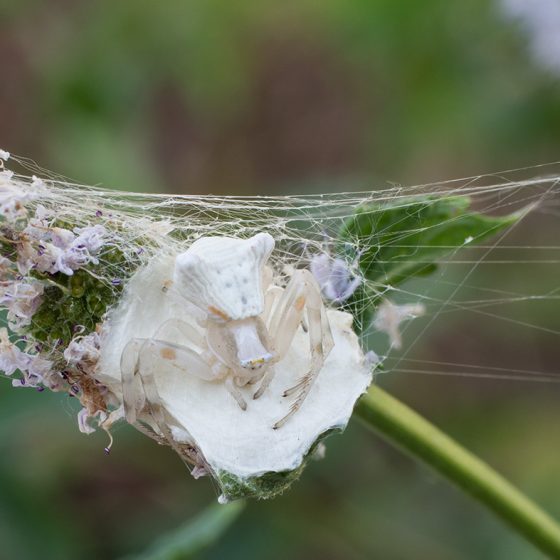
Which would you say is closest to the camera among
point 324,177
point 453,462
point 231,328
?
point 231,328

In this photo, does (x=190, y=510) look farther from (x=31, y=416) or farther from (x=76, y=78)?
(x=76, y=78)

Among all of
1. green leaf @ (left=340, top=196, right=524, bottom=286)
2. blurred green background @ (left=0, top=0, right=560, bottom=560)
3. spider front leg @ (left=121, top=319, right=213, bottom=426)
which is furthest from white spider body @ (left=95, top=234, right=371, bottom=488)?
blurred green background @ (left=0, top=0, right=560, bottom=560)

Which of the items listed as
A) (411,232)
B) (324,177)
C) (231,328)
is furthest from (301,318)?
(324,177)

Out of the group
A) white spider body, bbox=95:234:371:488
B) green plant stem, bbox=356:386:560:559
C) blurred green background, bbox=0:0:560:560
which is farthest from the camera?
blurred green background, bbox=0:0:560:560

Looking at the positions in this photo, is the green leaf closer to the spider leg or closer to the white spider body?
the white spider body

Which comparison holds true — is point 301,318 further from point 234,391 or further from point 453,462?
point 453,462

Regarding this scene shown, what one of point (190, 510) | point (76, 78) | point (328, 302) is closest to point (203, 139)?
point (76, 78)
